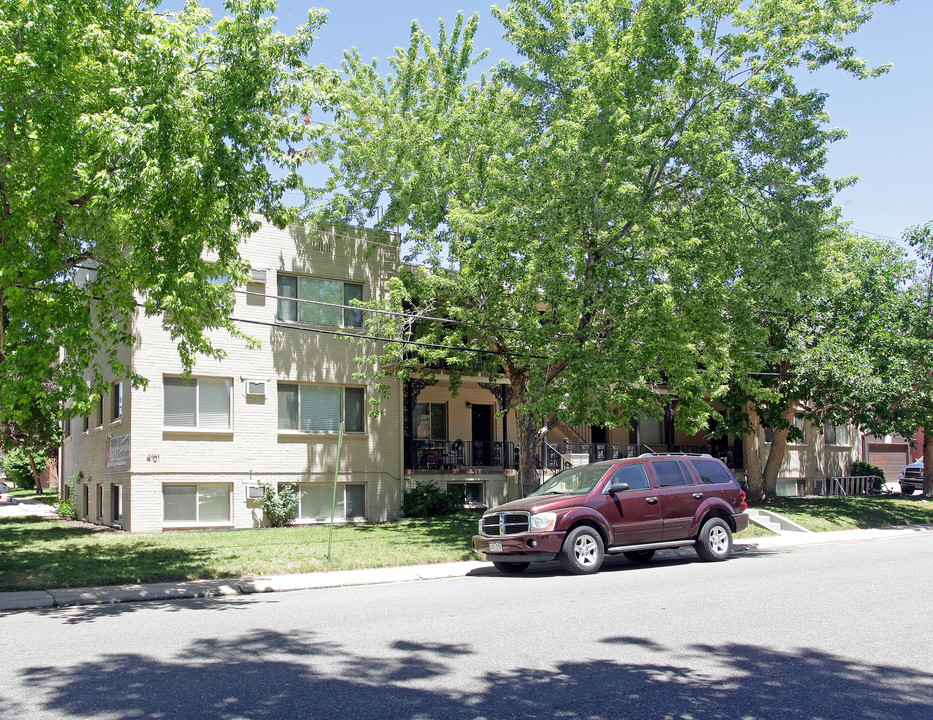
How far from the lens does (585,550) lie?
13070 mm

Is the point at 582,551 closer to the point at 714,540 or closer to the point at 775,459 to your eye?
the point at 714,540

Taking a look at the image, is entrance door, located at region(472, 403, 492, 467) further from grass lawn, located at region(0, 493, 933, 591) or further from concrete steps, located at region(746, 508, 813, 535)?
concrete steps, located at region(746, 508, 813, 535)

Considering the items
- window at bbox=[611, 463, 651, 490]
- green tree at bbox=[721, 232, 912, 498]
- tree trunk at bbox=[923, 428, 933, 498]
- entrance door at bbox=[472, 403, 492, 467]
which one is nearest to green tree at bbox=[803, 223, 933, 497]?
green tree at bbox=[721, 232, 912, 498]

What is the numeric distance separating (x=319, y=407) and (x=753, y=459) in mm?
16053

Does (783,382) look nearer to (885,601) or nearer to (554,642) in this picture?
(885,601)

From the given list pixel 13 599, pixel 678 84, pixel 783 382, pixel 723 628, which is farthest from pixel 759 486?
pixel 13 599

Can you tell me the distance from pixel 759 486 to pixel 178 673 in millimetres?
25775

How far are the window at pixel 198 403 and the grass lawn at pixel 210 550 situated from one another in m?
2.91

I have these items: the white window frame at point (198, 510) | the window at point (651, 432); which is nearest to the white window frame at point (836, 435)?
the window at point (651, 432)

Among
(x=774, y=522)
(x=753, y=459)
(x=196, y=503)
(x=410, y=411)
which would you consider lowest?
(x=774, y=522)

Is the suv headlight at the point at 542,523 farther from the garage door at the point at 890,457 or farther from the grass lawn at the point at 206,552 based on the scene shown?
the garage door at the point at 890,457

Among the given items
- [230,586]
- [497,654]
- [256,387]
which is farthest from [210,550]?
[497,654]

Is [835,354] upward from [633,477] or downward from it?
upward

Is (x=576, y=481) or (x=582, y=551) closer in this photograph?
(x=582, y=551)
